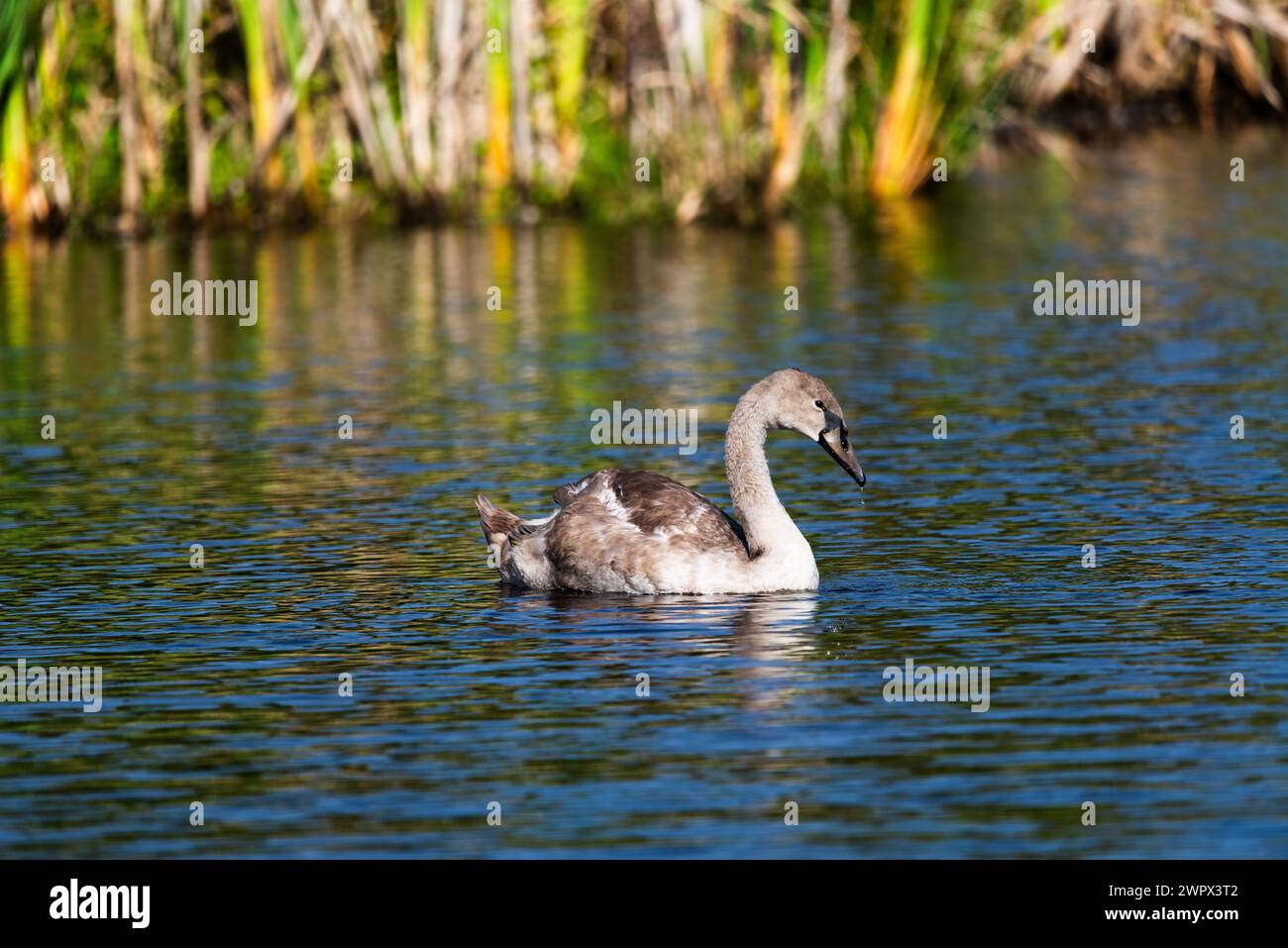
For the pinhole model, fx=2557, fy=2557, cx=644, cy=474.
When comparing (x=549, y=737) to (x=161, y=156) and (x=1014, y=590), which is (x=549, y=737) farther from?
(x=161, y=156)

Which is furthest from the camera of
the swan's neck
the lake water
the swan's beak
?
the swan's beak

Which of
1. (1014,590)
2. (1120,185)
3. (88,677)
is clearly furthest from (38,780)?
(1120,185)

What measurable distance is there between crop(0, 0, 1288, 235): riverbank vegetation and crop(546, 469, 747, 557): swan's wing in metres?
18.6

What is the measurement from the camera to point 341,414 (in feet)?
72.9

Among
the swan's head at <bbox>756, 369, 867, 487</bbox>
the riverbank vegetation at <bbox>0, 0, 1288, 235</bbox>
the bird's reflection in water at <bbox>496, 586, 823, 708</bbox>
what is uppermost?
the riverbank vegetation at <bbox>0, 0, 1288, 235</bbox>

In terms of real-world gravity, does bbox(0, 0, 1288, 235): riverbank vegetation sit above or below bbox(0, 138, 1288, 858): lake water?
above

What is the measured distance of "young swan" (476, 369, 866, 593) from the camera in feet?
47.4

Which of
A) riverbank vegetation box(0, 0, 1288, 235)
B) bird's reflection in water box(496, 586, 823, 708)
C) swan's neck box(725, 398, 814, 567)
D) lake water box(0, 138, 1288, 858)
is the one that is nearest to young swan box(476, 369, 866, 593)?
swan's neck box(725, 398, 814, 567)

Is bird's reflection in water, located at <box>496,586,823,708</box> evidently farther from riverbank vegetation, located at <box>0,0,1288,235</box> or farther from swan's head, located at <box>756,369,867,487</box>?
riverbank vegetation, located at <box>0,0,1288,235</box>

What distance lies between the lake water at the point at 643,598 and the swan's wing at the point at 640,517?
36 centimetres

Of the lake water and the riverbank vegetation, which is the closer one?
the lake water

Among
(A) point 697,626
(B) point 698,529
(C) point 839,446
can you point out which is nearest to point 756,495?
(B) point 698,529

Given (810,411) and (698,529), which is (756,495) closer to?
(698,529)

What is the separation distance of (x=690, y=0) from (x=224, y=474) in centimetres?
1571
